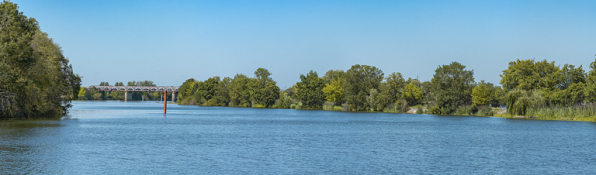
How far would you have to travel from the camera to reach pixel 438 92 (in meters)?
99.2

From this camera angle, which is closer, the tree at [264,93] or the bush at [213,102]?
the tree at [264,93]

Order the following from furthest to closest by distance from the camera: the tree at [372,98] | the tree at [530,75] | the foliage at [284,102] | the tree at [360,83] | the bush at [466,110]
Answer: the foliage at [284,102] < the tree at [360,83] < the tree at [372,98] < the bush at [466,110] < the tree at [530,75]

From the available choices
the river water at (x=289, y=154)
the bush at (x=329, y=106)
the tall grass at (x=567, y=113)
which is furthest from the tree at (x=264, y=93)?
the river water at (x=289, y=154)

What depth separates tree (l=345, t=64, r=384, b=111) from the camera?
119 metres

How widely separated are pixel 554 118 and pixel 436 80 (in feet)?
85.4

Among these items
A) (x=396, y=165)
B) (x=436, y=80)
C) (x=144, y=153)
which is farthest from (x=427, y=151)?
(x=436, y=80)

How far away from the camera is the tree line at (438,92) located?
79.9 meters

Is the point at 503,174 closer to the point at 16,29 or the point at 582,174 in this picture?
the point at 582,174

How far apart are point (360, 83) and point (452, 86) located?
97.4 ft

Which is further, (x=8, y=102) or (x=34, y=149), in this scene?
(x=8, y=102)

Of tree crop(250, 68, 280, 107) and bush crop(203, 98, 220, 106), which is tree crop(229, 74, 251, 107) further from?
bush crop(203, 98, 220, 106)

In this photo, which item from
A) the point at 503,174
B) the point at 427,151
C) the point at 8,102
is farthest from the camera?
the point at 8,102

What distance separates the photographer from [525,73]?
8662cm

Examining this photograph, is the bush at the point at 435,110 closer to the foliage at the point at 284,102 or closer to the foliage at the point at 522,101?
the foliage at the point at 522,101
